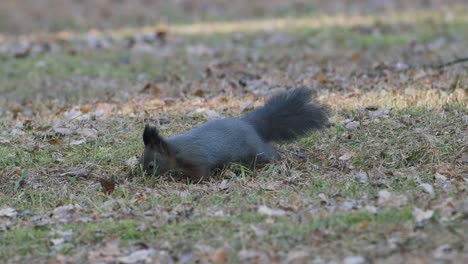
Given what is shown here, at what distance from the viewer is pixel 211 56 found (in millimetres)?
10508

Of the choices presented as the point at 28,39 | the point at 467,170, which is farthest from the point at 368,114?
the point at 28,39

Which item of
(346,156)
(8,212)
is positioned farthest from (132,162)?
(346,156)

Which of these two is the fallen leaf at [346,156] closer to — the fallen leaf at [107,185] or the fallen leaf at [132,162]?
the fallen leaf at [132,162]

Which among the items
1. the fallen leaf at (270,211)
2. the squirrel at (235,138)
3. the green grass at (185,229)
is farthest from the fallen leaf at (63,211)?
the fallen leaf at (270,211)

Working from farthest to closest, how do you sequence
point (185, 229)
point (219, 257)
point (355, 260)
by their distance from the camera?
point (185, 229)
point (219, 257)
point (355, 260)

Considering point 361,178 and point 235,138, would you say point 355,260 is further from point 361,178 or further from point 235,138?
point 235,138

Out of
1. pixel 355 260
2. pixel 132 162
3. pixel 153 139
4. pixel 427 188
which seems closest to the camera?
pixel 355 260

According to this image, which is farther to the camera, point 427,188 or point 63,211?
point 63,211

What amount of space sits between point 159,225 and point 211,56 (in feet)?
19.9

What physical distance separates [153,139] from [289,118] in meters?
1.16

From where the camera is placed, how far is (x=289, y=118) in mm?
6043

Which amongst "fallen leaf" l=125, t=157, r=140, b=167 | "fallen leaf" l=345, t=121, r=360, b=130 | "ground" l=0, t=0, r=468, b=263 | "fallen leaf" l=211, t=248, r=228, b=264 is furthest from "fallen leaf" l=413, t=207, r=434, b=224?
"fallen leaf" l=125, t=157, r=140, b=167

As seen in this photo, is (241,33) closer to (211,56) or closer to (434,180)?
(211,56)

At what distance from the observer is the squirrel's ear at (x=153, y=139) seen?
5430mm
